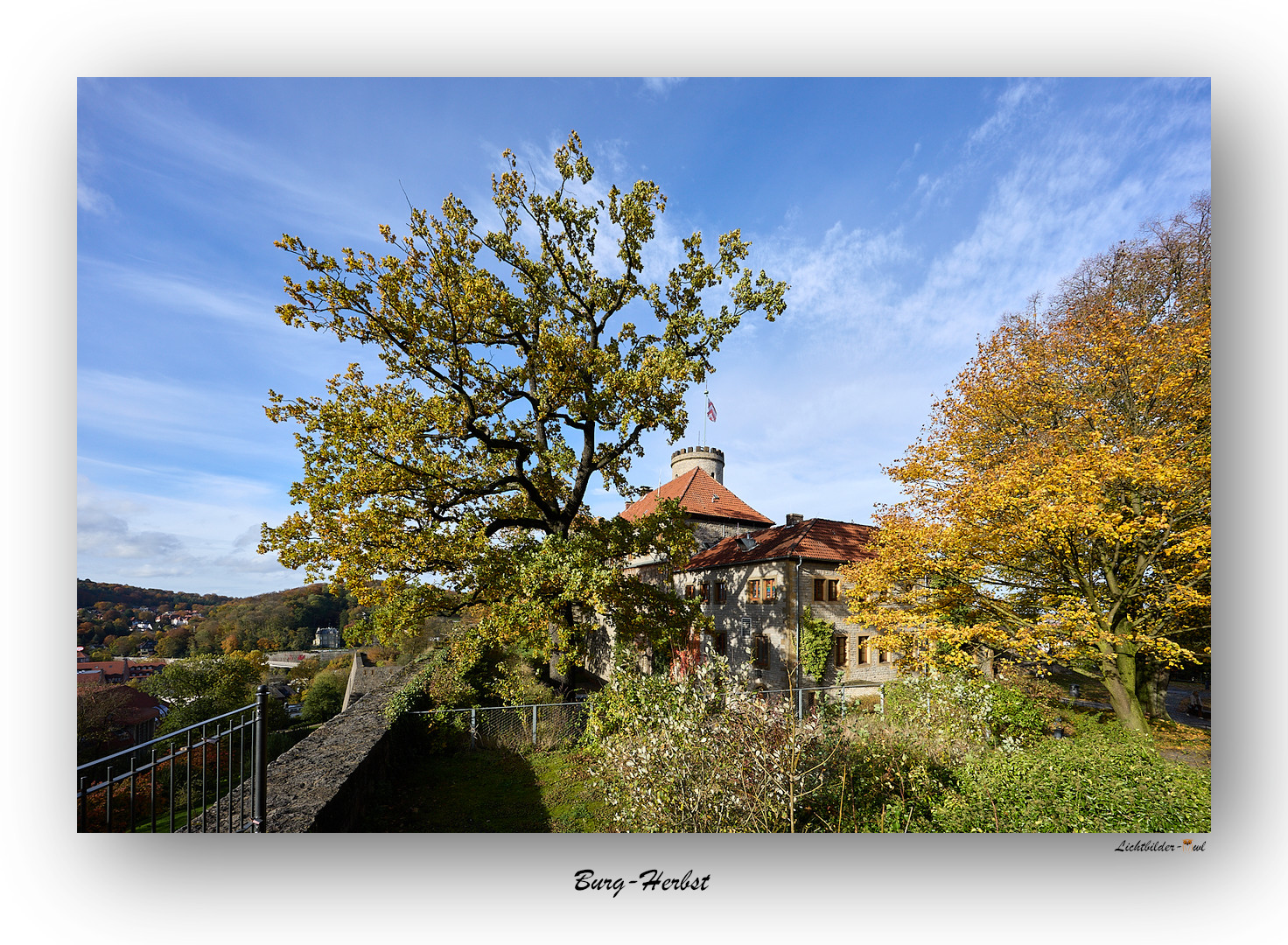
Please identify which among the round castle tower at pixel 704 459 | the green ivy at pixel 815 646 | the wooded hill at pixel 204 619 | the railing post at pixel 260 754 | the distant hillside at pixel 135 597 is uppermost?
the round castle tower at pixel 704 459

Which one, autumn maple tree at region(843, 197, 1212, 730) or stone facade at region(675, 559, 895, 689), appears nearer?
autumn maple tree at region(843, 197, 1212, 730)

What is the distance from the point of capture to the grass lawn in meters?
5.10

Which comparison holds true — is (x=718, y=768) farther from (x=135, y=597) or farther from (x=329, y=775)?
(x=135, y=597)

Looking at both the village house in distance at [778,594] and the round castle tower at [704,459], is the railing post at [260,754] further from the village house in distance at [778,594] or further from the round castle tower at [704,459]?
the round castle tower at [704,459]

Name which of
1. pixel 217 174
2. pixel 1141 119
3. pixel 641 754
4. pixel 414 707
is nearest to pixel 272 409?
pixel 217 174

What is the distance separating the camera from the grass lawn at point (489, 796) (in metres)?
5.10

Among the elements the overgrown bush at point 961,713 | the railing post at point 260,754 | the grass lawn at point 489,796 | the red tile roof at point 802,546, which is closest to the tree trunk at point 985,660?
the overgrown bush at point 961,713

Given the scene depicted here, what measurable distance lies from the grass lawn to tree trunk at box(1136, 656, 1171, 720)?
611 cm

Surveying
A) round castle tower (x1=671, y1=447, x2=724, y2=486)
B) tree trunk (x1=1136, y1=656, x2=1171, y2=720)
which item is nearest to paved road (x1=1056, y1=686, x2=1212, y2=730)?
tree trunk (x1=1136, y1=656, x2=1171, y2=720)

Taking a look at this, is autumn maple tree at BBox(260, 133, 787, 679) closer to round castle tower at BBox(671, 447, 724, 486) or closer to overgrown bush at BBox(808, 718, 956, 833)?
overgrown bush at BBox(808, 718, 956, 833)

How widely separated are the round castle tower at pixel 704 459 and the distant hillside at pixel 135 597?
1961 cm

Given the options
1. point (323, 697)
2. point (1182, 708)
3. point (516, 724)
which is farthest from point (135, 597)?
point (1182, 708)
